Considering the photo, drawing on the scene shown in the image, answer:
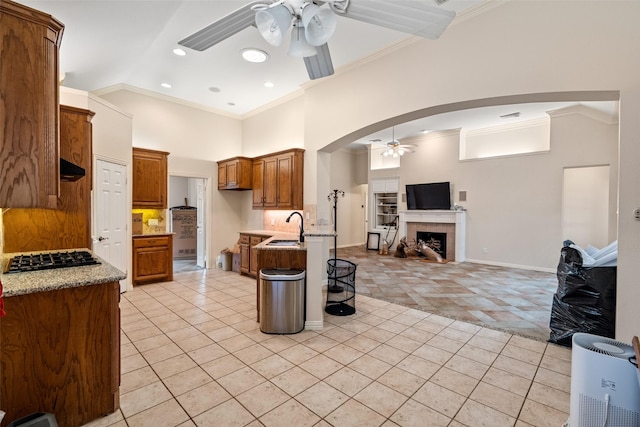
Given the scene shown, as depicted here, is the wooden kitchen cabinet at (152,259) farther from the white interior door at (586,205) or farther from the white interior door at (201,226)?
the white interior door at (586,205)

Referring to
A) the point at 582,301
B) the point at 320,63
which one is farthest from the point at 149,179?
the point at 582,301

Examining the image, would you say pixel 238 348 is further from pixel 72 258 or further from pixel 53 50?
pixel 53 50

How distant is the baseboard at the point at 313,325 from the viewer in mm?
3147

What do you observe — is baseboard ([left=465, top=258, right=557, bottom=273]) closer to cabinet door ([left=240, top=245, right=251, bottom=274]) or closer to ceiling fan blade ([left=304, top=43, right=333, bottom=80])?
cabinet door ([left=240, top=245, right=251, bottom=274])

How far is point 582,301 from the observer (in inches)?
103

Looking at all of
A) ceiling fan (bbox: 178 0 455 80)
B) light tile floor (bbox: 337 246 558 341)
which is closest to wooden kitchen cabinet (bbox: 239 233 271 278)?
light tile floor (bbox: 337 246 558 341)

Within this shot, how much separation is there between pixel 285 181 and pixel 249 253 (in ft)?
5.44

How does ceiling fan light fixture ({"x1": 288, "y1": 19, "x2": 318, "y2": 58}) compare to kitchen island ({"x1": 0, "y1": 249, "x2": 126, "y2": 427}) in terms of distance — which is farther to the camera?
ceiling fan light fixture ({"x1": 288, "y1": 19, "x2": 318, "y2": 58})

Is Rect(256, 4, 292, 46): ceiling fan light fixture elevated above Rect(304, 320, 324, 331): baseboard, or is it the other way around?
Rect(256, 4, 292, 46): ceiling fan light fixture

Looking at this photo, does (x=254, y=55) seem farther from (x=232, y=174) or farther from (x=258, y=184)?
(x=232, y=174)

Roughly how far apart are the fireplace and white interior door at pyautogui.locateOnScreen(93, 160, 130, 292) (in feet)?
23.3

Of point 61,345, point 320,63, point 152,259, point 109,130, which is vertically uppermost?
point 320,63

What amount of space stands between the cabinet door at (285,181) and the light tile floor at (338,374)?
2251mm

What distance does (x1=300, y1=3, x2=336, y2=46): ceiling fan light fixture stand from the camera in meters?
1.91
